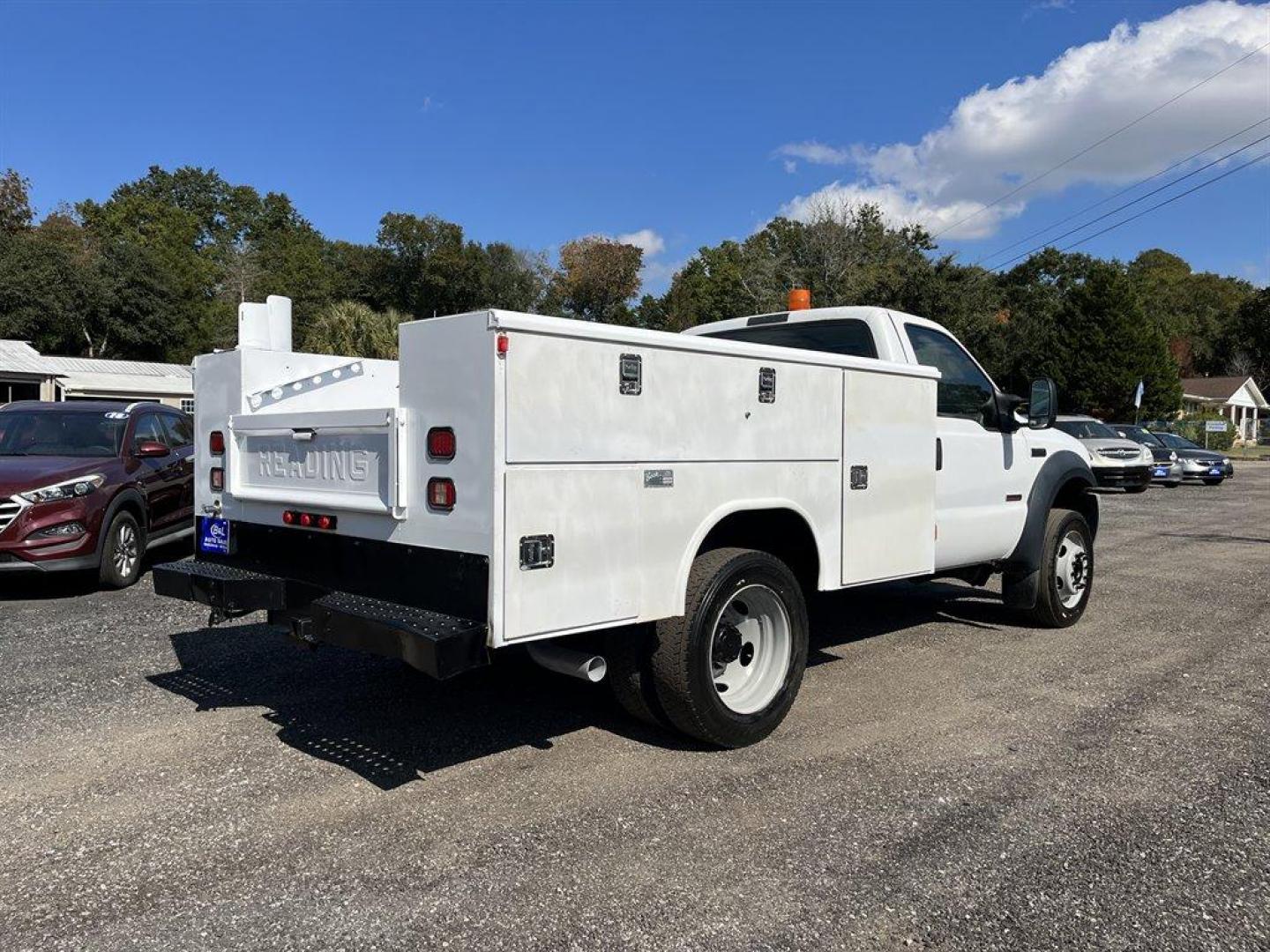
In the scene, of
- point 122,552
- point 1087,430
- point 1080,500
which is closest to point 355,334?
point 122,552

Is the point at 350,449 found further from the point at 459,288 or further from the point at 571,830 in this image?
the point at 459,288

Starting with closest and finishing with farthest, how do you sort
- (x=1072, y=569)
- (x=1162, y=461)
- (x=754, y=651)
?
1. (x=754, y=651)
2. (x=1072, y=569)
3. (x=1162, y=461)

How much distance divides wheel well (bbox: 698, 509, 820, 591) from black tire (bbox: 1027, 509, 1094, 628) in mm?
2874

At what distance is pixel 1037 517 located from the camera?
22.4 feet

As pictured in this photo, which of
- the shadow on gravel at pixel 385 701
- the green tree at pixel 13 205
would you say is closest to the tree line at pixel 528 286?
the green tree at pixel 13 205

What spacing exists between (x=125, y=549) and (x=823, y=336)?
6.53m

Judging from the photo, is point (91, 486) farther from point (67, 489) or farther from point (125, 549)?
point (125, 549)

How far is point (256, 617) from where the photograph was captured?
7305mm

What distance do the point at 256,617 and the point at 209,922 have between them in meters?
4.63

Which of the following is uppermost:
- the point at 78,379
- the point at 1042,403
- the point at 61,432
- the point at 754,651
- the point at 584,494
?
the point at 78,379

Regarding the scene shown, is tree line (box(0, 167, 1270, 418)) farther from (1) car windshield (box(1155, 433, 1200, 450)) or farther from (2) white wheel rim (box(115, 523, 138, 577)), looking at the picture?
(2) white wheel rim (box(115, 523, 138, 577))

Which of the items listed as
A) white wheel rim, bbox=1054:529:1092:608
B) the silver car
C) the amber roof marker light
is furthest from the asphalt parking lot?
the silver car

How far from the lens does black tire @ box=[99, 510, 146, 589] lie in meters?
8.26

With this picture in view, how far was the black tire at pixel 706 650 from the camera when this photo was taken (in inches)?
161
